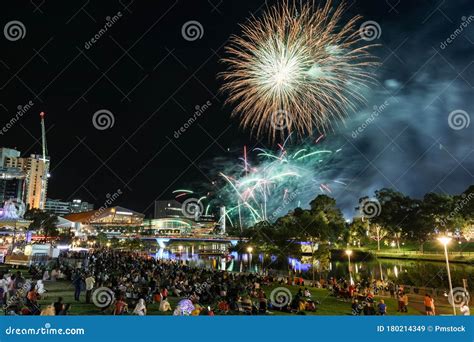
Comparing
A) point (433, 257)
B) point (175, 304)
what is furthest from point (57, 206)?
point (175, 304)

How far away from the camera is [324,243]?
37.0 m

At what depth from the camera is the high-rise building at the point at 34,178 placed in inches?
5315

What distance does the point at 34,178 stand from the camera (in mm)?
138875

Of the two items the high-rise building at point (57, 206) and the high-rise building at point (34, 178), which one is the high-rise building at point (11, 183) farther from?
the high-rise building at point (57, 206)

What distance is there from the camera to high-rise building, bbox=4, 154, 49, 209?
135 m

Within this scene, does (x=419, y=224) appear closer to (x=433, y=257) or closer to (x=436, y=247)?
(x=436, y=247)

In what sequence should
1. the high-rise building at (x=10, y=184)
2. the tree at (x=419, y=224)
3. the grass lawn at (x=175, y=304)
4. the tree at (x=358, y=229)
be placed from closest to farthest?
the grass lawn at (x=175, y=304) < the tree at (x=419, y=224) < the tree at (x=358, y=229) < the high-rise building at (x=10, y=184)

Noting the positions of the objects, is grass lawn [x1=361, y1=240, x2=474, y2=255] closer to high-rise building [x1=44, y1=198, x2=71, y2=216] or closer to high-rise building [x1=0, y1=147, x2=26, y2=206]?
high-rise building [x1=0, y1=147, x2=26, y2=206]

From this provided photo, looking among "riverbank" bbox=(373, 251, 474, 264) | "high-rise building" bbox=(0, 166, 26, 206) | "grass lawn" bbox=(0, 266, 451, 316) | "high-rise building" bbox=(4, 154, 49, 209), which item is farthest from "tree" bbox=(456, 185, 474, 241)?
"high-rise building" bbox=(4, 154, 49, 209)

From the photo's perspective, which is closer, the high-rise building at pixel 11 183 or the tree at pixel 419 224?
the tree at pixel 419 224

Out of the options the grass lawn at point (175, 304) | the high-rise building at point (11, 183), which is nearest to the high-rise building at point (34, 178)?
the high-rise building at point (11, 183)
